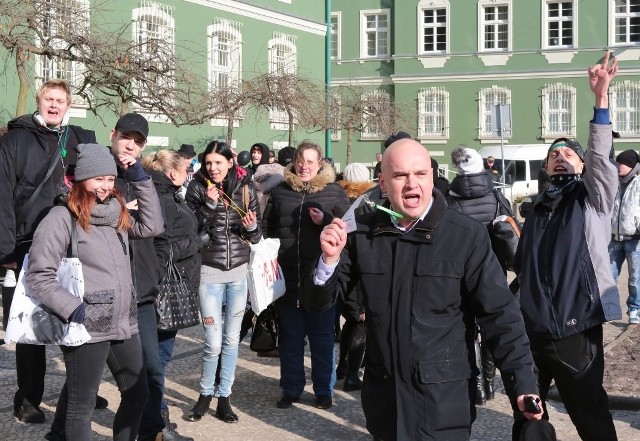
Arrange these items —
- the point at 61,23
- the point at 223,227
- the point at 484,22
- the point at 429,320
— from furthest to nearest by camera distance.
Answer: the point at 484,22 → the point at 61,23 → the point at 223,227 → the point at 429,320

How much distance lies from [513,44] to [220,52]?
763 inches

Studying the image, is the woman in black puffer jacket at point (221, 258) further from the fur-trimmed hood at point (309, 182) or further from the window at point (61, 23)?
the window at point (61, 23)

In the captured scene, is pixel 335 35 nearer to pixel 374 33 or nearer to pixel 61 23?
pixel 374 33

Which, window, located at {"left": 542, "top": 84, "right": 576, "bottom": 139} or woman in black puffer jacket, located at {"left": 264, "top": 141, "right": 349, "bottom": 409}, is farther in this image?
window, located at {"left": 542, "top": 84, "right": 576, "bottom": 139}

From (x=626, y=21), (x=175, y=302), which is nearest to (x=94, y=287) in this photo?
(x=175, y=302)

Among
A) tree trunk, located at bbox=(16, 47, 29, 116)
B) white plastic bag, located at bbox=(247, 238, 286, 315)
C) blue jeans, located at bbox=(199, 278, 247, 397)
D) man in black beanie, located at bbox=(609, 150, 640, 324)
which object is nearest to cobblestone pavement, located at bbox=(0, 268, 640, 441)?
blue jeans, located at bbox=(199, 278, 247, 397)

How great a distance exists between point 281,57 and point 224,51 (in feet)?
9.17

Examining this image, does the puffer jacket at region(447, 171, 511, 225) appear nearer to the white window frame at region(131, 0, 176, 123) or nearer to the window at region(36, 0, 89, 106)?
the window at region(36, 0, 89, 106)

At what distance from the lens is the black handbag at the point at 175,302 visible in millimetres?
6488

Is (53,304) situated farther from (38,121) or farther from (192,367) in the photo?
(192,367)

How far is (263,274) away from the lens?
7.36m

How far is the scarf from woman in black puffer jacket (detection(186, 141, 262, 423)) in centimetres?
193

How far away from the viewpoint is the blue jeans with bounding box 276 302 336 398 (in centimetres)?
764

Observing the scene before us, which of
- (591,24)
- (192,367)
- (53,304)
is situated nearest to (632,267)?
(192,367)
